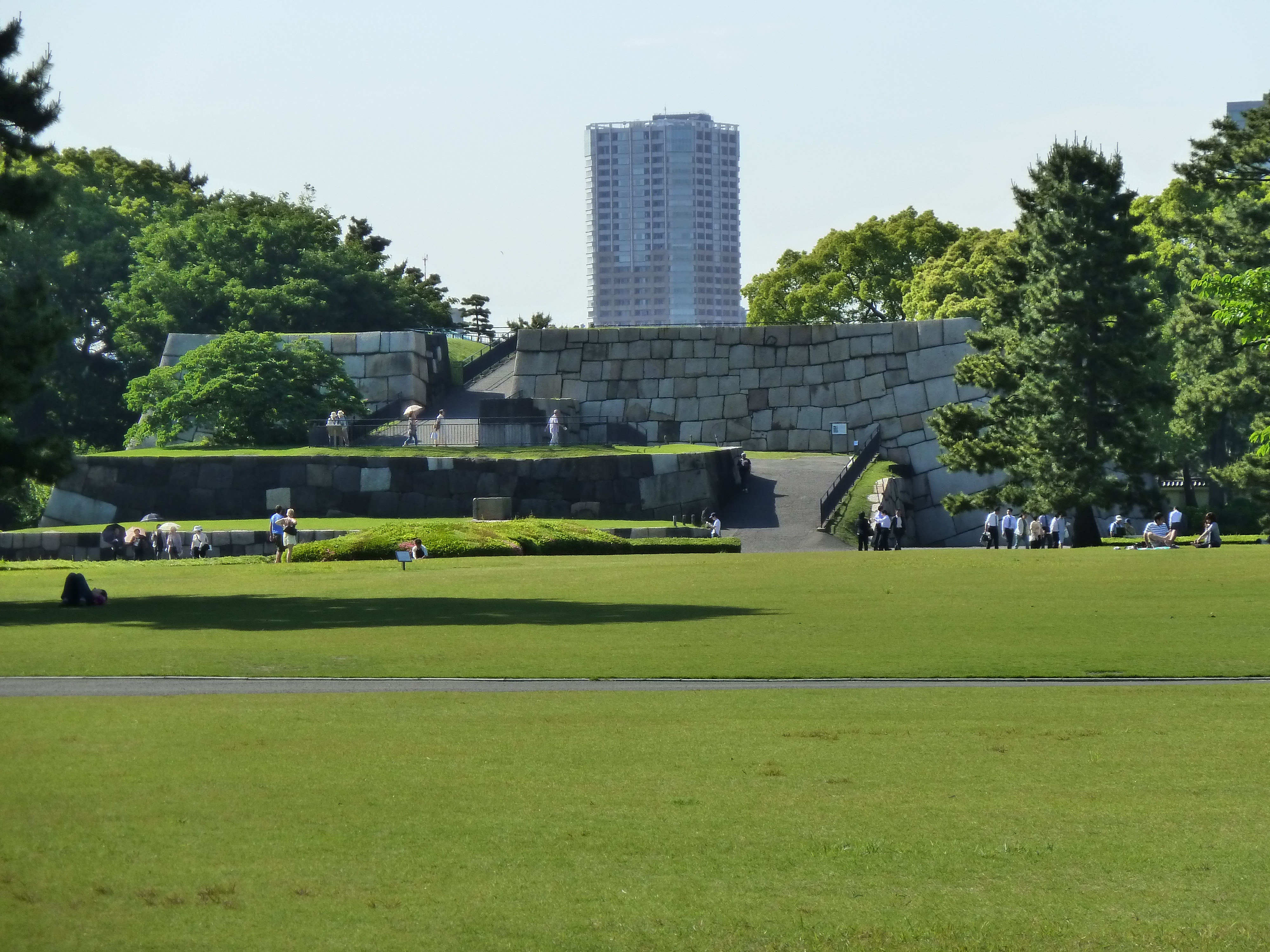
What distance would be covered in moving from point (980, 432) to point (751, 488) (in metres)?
7.88

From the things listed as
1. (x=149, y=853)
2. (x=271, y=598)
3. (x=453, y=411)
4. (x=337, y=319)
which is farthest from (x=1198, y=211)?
(x=149, y=853)

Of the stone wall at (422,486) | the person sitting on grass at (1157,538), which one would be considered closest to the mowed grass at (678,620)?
the person sitting on grass at (1157,538)

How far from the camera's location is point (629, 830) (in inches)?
329

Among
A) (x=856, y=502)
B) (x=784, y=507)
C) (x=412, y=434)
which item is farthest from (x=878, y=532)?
(x=412, y=434)

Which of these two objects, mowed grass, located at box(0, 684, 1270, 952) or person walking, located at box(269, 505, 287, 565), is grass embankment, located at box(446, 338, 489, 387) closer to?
person walking, located at box(269, 505, 287, 565)

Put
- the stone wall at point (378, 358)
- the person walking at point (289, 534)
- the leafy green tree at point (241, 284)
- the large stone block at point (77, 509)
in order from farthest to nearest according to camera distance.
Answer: the leafy green tree at point (241, 284) < the stone wall at point (378, 358) < the large stone block at point (77, 509) < the person walking at point (289, 534)

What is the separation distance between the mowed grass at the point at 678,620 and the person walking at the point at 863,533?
1125 centimetres

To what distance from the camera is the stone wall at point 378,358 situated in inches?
2397

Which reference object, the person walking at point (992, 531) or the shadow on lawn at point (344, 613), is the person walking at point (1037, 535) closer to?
the person walking at point (992, 531)

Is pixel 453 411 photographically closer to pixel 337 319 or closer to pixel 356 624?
pixel 337 319

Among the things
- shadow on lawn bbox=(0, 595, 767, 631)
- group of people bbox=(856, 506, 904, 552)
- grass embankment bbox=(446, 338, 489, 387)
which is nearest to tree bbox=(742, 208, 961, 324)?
grass embankment bbox=(446, 338, 489, 387)

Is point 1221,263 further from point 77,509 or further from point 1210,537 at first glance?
point 77,509

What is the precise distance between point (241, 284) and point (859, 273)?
34326 mm

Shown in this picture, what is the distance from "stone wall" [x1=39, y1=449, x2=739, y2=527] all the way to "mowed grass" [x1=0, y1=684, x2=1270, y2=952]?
34.5m
